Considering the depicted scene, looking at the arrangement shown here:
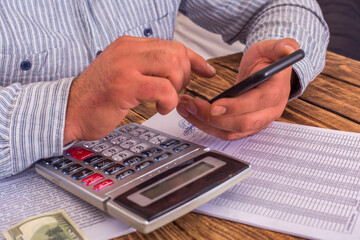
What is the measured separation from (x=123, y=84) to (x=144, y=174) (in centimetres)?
11

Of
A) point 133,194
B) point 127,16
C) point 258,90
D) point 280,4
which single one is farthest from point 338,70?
point 133,194

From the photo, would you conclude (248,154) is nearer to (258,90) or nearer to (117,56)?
(258,90)

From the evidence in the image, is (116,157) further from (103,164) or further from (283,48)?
(283,48)

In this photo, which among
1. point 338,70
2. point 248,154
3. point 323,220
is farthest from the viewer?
point 338,70

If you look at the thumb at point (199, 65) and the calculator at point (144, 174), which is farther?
the thumb at point (199, 65)

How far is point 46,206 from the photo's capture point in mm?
435

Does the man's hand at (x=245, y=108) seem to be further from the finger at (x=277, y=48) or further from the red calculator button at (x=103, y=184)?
the red calculator button at (x=103, y=184)

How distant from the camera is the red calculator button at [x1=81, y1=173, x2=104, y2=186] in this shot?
443 millimetres

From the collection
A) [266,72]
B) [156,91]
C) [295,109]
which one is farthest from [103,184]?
[295,109]

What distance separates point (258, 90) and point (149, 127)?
0.57 ft

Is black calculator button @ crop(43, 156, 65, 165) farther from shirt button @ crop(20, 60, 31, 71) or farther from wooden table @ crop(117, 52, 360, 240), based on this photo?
shirt button @ crop(20, 60, 31, 71)

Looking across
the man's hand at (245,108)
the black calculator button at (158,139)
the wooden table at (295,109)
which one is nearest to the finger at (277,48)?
the man's hand at (245,108)

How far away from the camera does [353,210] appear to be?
409 mm

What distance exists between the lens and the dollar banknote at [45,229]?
381 millimetres
